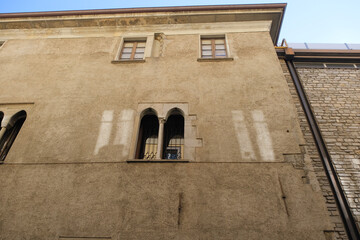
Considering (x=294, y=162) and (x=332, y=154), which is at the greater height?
(x=332, y=154)

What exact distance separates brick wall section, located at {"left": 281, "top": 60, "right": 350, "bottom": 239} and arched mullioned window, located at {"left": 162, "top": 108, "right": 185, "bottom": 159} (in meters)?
2.71

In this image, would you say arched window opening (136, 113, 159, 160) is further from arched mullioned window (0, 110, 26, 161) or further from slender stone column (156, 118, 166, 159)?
arched mullioned window (0, 110, 26, 161)

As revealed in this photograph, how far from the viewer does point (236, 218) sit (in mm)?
3869

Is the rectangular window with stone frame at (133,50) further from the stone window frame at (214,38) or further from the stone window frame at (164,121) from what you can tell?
the stone window frame at (164,121)

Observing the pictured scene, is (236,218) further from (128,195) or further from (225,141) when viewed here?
(128,195)

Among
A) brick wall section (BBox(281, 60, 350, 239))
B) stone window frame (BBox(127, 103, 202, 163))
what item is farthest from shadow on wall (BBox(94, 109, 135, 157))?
brick wall section (BBox(281, 60, 350, 239))

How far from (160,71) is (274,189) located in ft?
13.7

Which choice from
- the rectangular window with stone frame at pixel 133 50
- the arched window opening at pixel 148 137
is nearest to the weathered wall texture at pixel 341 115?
the arched window opening at pixel 148 137

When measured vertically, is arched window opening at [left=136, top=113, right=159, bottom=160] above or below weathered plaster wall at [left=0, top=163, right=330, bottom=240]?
above

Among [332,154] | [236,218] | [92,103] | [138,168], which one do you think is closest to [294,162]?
[332,154]

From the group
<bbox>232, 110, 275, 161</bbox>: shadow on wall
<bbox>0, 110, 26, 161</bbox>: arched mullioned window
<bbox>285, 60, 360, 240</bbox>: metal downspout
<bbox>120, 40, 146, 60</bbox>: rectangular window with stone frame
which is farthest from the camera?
<bbox>120, 40, 146, 60</bbox>: rectangular window with stone frame

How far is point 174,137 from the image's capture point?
17.6ft

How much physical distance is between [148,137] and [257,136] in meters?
2.50

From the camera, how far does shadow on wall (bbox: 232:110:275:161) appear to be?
466 cm
